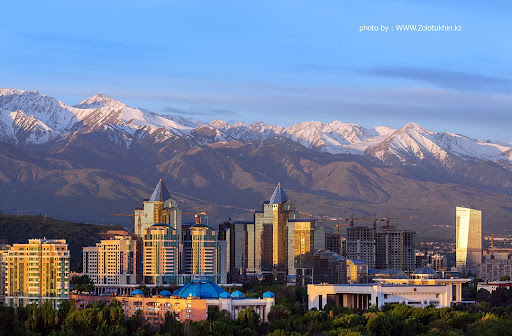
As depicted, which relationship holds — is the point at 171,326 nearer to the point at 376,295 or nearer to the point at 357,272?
the point at 376,295

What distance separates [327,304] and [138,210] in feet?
151

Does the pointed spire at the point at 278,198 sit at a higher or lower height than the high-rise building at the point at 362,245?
higher

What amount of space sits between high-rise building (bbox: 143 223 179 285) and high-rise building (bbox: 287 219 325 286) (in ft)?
62.2

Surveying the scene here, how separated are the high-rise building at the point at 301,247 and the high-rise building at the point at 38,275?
58.5 meters

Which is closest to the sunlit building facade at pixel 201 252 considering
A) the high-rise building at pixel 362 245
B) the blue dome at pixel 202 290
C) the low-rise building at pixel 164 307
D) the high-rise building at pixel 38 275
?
the blue dome at pixel 202 290

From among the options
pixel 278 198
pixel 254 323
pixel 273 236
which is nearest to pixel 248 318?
pixel 254 323

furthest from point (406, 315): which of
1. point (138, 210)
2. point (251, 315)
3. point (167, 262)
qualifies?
point (138, 210)

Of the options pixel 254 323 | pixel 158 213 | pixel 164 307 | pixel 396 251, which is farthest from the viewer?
pixel 396 251

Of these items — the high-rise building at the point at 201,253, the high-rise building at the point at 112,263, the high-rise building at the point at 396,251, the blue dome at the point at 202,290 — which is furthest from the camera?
the high-rise building at the point at 396,251

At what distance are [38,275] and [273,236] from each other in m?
64.9

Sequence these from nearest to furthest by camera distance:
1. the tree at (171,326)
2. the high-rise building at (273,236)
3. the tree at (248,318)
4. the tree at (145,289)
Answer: the tree at (171,326), the tree at (248,318), the tree at (145,289), the high-rise building at (273,236)

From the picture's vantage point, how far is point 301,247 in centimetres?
15975

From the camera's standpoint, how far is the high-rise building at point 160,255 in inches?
5477

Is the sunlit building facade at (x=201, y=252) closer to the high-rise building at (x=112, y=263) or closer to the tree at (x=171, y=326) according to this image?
the high-rise building at (x=112, y=263)
